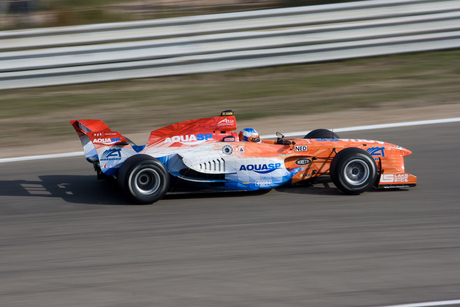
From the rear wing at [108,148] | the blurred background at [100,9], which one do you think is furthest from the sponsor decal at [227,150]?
the blurred background at [100,9]

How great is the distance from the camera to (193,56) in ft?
39.8

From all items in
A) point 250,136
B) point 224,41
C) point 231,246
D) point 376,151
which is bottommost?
point 231,246

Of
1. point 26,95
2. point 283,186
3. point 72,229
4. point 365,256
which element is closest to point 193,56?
point 26,95

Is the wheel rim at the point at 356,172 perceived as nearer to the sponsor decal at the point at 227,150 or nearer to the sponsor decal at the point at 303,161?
the sponsor decal at the point at 303,161

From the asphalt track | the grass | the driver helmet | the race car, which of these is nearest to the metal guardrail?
the grass

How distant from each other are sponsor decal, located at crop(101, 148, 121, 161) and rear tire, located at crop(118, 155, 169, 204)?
0.26 metres

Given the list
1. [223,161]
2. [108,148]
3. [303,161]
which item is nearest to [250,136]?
[223,161]

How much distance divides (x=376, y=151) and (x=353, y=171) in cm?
47

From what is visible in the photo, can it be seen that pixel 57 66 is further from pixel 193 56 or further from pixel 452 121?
pixel 452 121

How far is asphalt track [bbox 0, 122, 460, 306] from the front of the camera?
422cm

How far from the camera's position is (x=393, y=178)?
626 centimetres

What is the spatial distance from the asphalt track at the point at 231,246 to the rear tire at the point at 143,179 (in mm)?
176

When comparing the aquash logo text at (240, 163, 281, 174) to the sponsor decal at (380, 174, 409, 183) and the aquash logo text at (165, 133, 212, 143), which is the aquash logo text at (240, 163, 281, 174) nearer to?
the aquash logo text at (165, 133, 212, 143)

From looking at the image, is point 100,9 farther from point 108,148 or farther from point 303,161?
point 303,161
